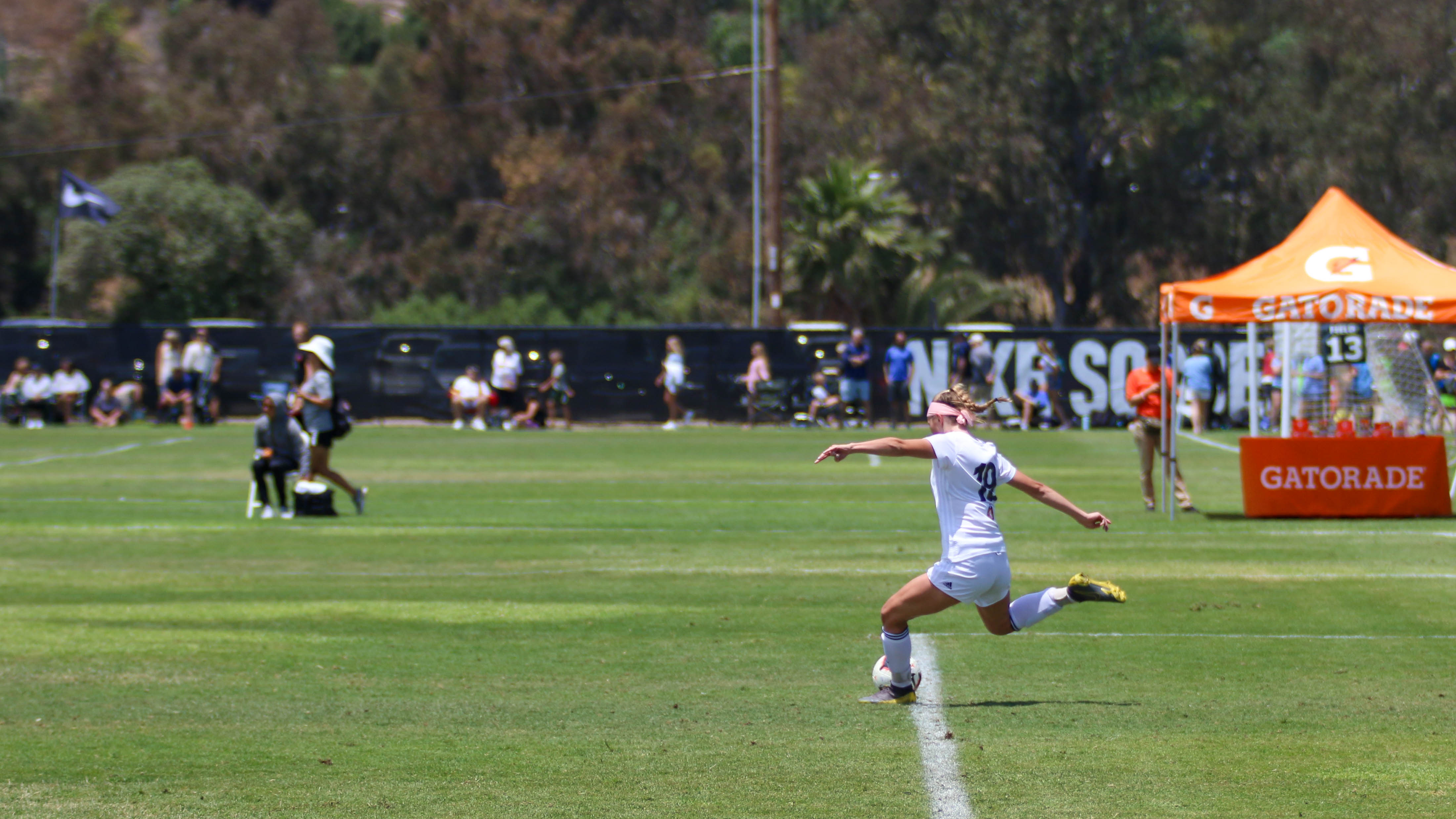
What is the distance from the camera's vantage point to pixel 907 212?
149ft

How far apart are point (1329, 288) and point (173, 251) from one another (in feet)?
122

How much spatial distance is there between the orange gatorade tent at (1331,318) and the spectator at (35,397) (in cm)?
2547

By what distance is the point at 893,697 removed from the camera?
862cm

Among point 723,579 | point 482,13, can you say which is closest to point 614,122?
point 482,13

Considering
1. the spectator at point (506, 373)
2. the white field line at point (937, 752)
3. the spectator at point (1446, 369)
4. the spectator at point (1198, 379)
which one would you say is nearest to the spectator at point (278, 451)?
the white field line at point (937, 752)

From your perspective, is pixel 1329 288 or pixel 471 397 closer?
pixel 1329 288

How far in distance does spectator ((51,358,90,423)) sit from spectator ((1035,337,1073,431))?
2069 centimetres

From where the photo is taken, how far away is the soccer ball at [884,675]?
8.57m

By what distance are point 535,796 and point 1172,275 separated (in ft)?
172

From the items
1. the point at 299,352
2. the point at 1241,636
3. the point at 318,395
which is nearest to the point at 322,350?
the point at 318,395

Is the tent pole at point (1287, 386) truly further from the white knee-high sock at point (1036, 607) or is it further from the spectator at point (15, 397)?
the spectator at point (15, 397)

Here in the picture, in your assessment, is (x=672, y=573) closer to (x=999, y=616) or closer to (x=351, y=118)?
(x=999, y=616)

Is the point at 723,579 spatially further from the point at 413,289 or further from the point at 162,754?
the point at 413,289

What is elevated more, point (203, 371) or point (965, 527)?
point (203, 371)
